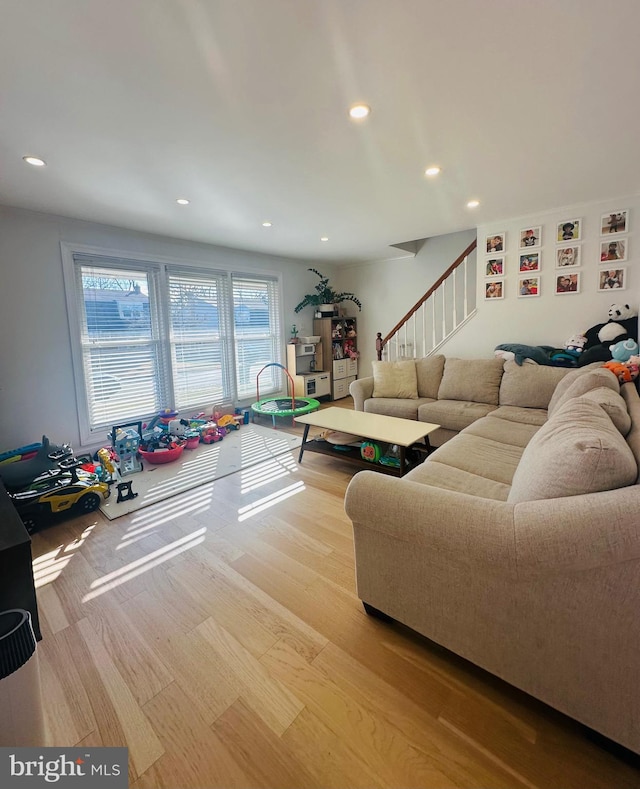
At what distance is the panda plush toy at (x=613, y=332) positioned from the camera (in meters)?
3.21

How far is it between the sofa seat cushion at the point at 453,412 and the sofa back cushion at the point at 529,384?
209mm

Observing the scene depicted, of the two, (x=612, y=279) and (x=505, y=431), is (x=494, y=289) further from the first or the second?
(x=505, y=431)

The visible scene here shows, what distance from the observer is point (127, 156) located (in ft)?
7.11

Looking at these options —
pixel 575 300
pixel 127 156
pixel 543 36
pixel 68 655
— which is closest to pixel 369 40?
pixel 543 36

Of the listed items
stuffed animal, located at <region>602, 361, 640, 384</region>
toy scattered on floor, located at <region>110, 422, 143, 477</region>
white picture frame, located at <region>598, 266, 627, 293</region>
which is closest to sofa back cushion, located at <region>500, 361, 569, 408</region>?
stuffed animal, located at <region>602, 361, 640, 384</region>

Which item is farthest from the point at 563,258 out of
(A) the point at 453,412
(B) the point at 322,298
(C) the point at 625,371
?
(B) the point at 322,298

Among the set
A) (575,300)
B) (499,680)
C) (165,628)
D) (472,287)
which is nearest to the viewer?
(499,680)

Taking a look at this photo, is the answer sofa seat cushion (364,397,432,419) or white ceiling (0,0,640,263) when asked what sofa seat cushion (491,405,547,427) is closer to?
sofa seat cushion (364,397,432,419)

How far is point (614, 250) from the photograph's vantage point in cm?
331

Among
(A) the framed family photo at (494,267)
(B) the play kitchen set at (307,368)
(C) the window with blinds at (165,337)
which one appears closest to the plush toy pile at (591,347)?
(A) the framed family photo at (494,267)

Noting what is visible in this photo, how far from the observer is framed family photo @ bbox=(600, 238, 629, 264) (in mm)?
3268

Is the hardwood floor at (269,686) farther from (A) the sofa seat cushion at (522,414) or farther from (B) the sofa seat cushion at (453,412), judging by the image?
(A) the sofa seat cushion at (522,414)

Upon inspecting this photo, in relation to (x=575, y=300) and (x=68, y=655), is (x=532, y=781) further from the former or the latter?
(x=575, y=300)

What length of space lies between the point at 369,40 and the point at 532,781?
8.20 feet
